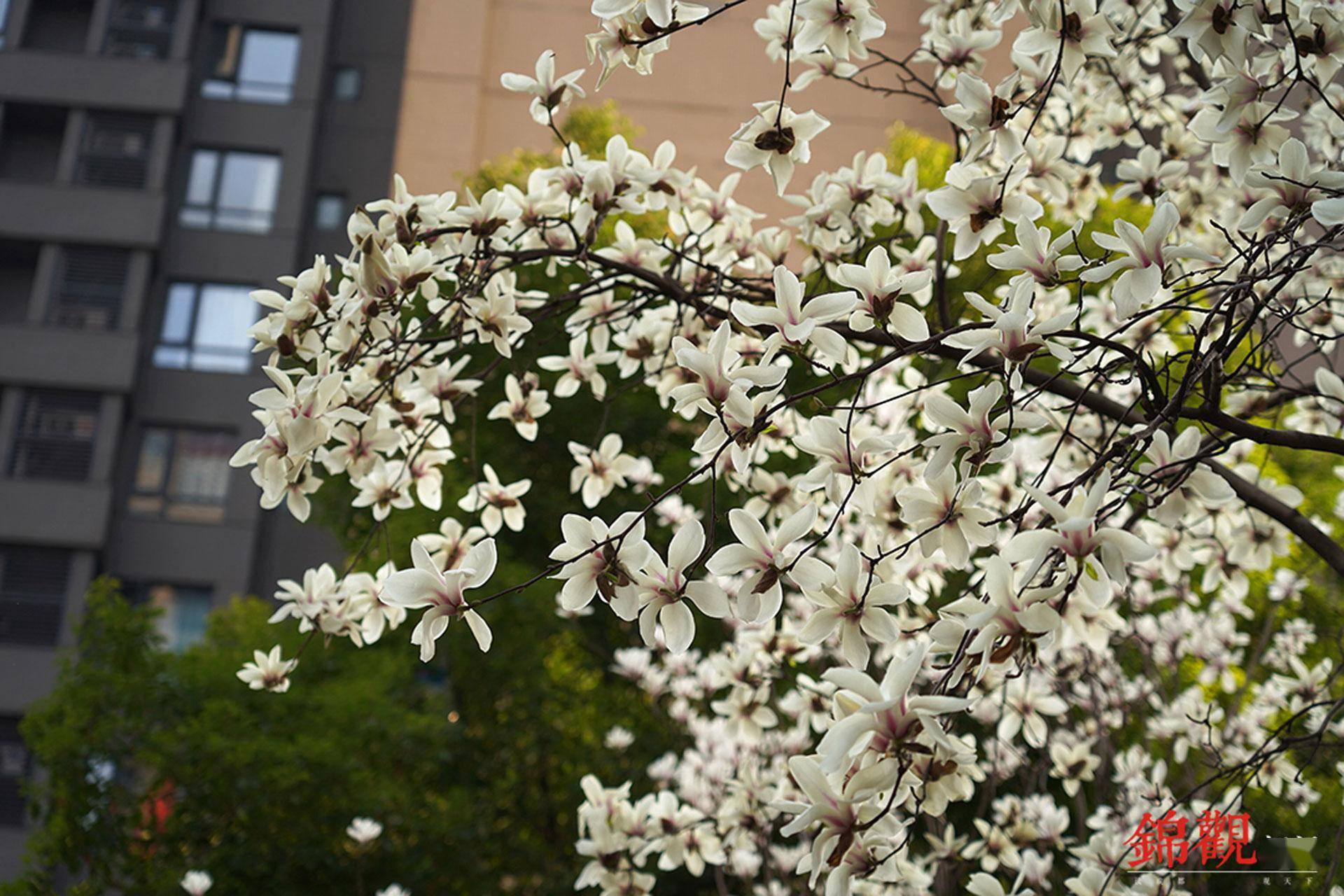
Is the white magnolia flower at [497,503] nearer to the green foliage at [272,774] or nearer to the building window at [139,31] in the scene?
the green foliage at [272,774]

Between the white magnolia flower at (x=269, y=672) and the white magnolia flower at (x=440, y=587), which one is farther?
the white magnolia flower at (x=269, y=672)

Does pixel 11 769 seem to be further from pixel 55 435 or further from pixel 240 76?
pixel 240 76

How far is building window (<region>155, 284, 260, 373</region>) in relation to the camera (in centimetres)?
776

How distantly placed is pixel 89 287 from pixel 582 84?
377 centimetres

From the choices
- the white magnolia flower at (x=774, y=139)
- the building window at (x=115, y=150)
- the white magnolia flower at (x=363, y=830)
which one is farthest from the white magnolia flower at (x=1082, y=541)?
the building window at (x=115, y=150)

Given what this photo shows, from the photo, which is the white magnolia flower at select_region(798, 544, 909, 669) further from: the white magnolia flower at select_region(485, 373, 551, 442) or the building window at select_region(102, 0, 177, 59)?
the building window at select_region(102, 0, 177, 59)

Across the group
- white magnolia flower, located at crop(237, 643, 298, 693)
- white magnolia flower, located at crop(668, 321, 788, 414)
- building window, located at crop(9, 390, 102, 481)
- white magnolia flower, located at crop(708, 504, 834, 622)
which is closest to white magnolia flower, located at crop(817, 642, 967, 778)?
white magnolia flower, located at crop(708, 504, 834, 622)

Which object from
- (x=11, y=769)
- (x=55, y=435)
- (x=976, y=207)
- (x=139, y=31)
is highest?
(x=139, y=31)

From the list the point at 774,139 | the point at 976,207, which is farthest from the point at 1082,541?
the point at 774,139

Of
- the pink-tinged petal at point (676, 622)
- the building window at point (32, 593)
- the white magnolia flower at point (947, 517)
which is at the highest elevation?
the building window at point (32, 593)

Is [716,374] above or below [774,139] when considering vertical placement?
below

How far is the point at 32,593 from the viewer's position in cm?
716

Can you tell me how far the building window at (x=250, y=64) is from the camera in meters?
8.16

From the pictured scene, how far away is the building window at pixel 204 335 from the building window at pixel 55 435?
0.58 m
